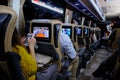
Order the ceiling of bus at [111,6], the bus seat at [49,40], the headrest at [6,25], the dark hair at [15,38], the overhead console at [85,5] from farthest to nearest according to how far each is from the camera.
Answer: the ceiling of bus at [111,6], the overhead console at [85,5], the bus seat at [49,40], the dark hair at [15,38], the headrest at [6,25]

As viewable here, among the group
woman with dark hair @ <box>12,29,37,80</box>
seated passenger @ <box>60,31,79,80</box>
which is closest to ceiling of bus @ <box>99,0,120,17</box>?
seated passenger @ <box>60,31,79,80</box>

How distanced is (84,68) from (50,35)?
12.5 feet

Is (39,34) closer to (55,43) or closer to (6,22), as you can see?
(55,43)

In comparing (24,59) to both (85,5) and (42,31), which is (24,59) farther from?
(85,5)

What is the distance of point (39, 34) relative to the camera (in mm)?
3781

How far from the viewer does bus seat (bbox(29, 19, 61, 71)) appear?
3.65 m

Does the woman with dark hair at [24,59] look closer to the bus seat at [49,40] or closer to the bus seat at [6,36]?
the bus seat at [6,36]

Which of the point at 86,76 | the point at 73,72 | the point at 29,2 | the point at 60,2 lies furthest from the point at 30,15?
the point at 60,2

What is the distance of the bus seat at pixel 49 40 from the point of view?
12.0 feet

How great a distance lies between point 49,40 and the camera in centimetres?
374

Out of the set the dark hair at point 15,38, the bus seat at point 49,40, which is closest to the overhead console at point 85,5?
the bus seat at point 49,40

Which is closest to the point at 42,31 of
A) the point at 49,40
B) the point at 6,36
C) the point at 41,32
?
the point at 41,32

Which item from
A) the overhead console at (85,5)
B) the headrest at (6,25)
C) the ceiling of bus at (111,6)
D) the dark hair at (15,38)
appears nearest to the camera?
the headrest at (6,25)

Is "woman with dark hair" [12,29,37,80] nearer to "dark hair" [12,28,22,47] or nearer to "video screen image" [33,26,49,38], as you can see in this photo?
"dark hair" [12,28,22,47]
